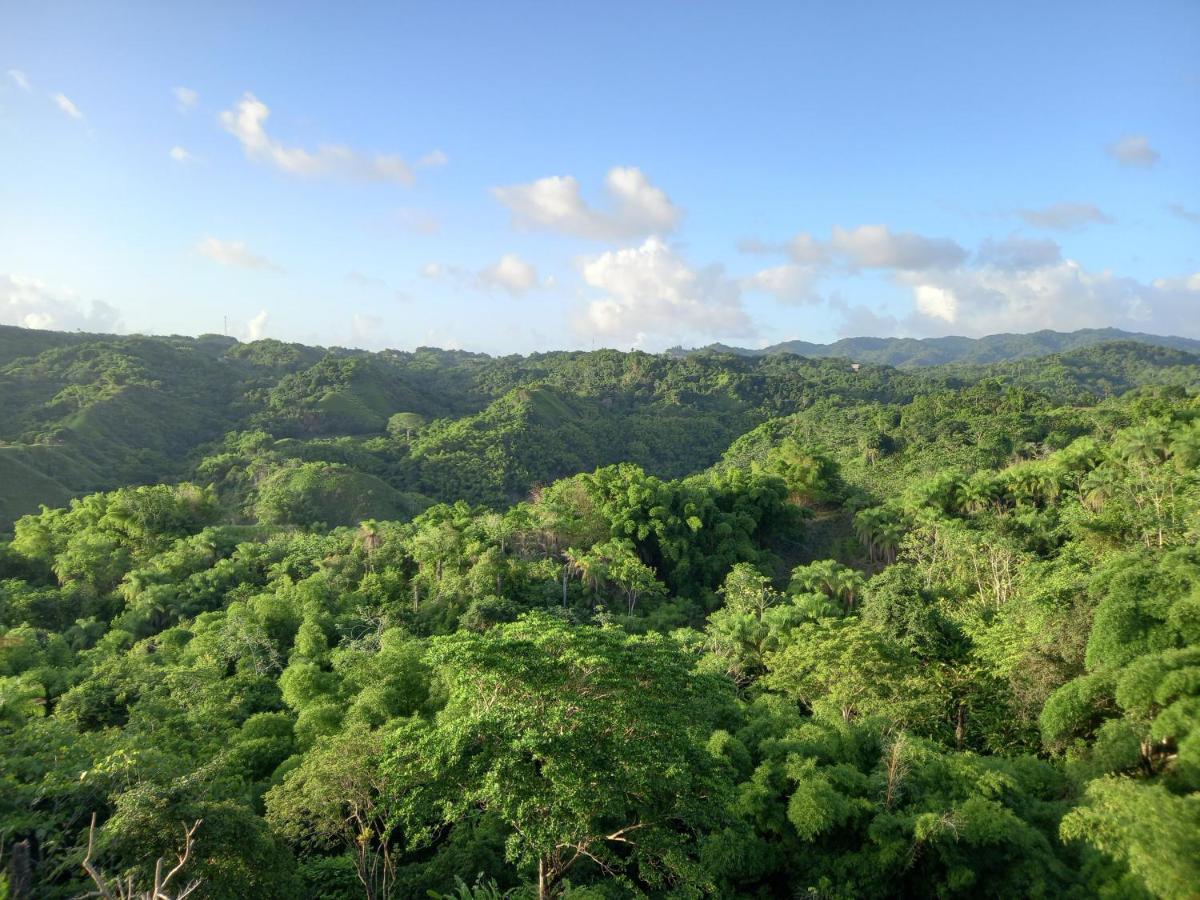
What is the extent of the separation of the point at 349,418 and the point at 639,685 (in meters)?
95.0

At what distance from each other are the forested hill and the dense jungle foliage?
19.3 ft

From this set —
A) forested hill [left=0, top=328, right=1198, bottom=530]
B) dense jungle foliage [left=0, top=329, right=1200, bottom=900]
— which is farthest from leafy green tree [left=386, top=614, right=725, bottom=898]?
forested hill [left=0, top=328, right=1198, bottom=530]

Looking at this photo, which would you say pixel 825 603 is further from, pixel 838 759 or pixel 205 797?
pixel 205 797

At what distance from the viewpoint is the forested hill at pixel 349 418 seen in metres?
59.7

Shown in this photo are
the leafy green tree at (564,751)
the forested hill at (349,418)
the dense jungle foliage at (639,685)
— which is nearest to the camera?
the leafy green tree at (564,751)

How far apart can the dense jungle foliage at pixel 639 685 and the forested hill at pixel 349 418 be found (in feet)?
19.3

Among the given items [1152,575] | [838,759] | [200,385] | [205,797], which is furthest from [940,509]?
[200,385]

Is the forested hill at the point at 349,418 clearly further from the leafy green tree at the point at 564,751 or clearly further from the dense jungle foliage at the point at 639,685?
the leafy green tree at the point at 564,751

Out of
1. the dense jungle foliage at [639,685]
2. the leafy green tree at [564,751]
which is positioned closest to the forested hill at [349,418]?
the dense jungle foliage at [639,685]

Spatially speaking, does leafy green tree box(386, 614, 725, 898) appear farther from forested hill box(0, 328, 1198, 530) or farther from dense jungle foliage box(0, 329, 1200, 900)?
forested hill box(0, 328, 1198, 530)

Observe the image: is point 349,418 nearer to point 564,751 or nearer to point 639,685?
point 639,685

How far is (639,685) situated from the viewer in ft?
32.3

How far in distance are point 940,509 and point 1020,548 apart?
8203 millimetres

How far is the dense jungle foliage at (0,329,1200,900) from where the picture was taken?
29.5 feet
